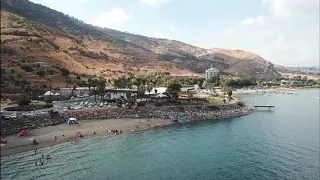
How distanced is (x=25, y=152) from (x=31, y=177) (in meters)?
11.1

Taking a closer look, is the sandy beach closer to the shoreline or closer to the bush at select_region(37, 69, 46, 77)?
the shoreline

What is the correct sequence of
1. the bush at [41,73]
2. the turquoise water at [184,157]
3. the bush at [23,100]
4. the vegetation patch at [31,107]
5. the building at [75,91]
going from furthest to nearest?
the bush at [41,73]
the building at [75,91]
the bush at [23,100]
the vegetation patch at [31,107]
the turquoise water at [184,157]

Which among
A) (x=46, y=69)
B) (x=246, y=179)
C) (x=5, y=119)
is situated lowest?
(x=246, y=179)

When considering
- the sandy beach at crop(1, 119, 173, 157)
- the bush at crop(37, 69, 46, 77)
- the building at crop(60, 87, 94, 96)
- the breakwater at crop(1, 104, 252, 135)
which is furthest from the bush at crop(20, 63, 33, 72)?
the sandy beach at crop(1, 119, 173, 157)

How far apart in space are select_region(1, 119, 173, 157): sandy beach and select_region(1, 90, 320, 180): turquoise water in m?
2.50

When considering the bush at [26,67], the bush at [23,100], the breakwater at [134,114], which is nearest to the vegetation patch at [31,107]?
the bush at [23,100]

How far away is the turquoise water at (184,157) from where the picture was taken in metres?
42.9

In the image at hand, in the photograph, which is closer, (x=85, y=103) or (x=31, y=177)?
(x=31, y=177)

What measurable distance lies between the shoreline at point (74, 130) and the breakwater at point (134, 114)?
66.8 inches

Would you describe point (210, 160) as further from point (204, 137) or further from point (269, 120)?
point (269, 120)

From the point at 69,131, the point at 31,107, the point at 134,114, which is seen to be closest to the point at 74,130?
the point at 69,131

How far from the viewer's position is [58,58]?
14100 centimetres

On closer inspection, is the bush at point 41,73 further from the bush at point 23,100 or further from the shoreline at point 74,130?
the shoreline at point 74,130

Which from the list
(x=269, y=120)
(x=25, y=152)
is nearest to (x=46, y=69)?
(x=25, y=152)
